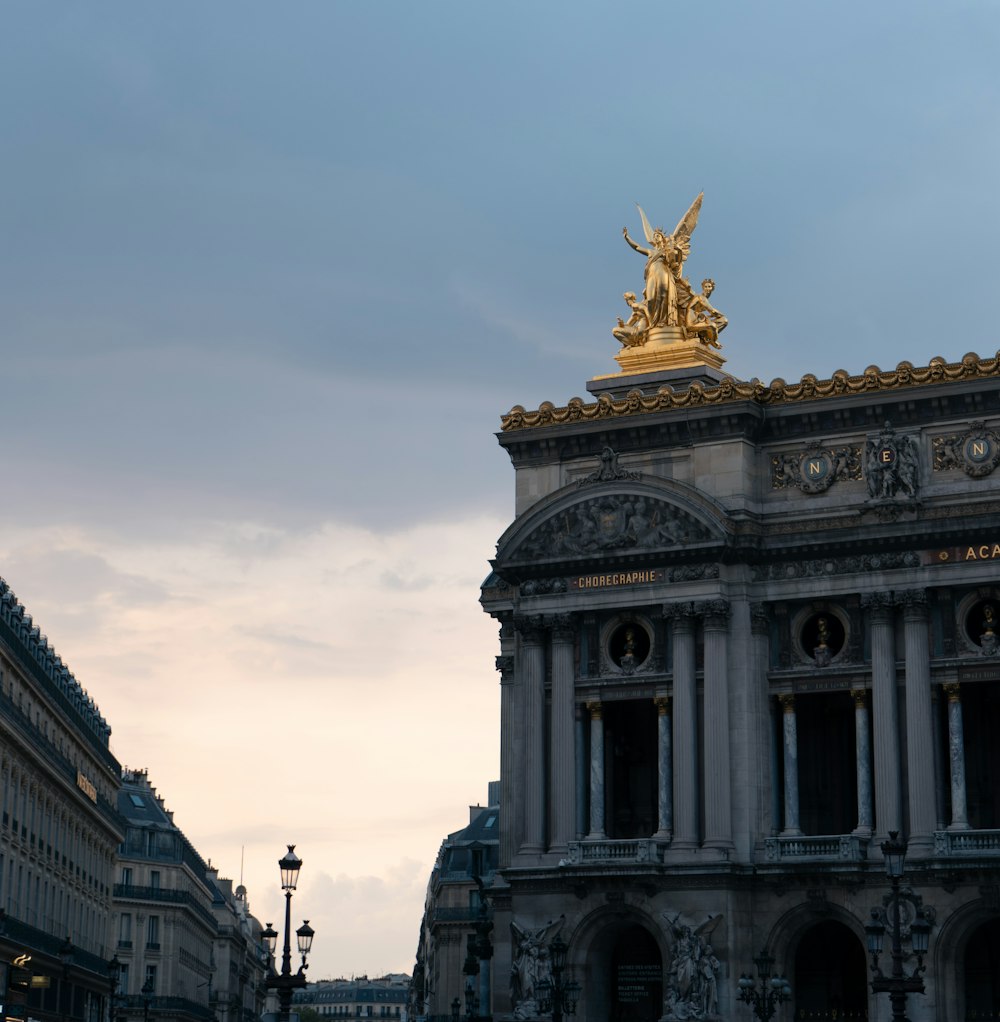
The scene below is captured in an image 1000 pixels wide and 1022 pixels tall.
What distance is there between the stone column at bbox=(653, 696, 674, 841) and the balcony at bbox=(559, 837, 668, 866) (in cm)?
56

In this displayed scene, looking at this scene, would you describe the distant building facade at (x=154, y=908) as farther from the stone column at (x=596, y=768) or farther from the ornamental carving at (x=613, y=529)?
the ornamental carving at (x=613, y=529)

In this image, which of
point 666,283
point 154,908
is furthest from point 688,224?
point 154,908

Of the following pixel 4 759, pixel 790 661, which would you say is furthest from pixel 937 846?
pixel 4 759

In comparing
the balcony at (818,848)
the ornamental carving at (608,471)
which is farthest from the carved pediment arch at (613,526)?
the balcony at (818,848)

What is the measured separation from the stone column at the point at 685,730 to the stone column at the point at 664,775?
0.43 metres

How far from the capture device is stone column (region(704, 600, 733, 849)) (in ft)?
A: 237

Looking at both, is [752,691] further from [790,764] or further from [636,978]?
[636,978]

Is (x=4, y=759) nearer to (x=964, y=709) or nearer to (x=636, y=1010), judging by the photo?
(x=636, y=1010)

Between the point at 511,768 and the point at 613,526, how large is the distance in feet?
30.6

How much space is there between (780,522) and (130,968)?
81.1m

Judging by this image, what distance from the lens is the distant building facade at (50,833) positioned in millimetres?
81250

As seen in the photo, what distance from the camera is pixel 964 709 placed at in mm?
73250

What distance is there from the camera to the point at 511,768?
7806cm

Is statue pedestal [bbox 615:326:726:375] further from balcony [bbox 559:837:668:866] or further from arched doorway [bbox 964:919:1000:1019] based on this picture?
arched doorway [bbox 964:919:1000:1019]
